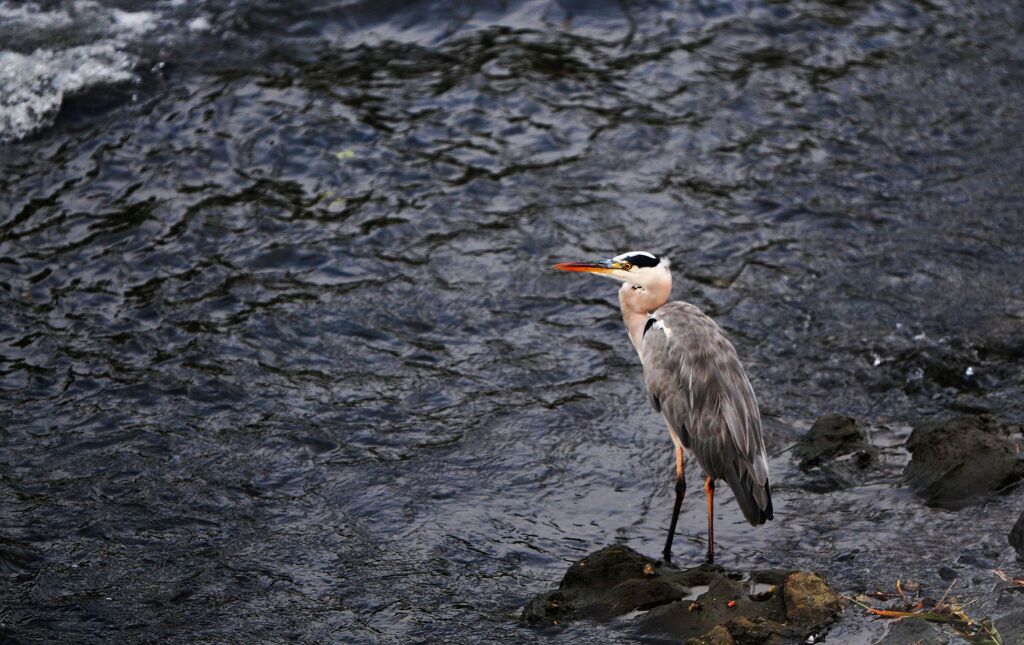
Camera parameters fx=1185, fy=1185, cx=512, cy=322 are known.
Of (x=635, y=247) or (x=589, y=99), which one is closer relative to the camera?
(x=635, y=247)

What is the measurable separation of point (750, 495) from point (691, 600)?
0.85 m

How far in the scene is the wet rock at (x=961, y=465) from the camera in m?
6.45

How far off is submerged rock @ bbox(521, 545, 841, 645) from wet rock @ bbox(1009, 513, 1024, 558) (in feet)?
3.39

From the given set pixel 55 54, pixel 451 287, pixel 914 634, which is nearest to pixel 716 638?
pixel 914 634

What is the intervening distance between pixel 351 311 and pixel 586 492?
2.53 meters

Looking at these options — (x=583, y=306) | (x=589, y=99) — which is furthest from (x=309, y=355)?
(x=589, y=99)

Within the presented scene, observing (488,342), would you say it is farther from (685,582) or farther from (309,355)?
(685,582)

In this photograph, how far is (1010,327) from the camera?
824 centimetres

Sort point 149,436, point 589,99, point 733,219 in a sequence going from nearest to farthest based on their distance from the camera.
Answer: point 149,436
point 733,219
point 589,99

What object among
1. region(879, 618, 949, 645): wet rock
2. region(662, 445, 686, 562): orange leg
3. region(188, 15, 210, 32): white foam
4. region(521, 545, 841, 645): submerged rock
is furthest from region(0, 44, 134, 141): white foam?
region(879, 618, 949, 645): wet rock

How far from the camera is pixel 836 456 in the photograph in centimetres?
705

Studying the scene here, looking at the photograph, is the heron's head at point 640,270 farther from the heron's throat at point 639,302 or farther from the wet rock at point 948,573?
the wet rock at point 948,573

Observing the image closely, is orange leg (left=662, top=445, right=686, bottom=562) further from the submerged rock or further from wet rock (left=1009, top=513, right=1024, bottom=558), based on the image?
wet rock (left=1009, top=513, right=1024, bottom=558)

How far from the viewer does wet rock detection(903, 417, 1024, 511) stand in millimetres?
6445
